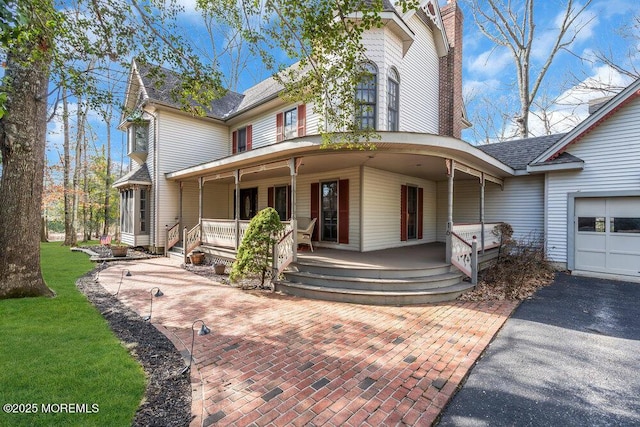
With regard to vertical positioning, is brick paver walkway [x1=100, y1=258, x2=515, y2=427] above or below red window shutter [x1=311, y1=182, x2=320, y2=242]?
below

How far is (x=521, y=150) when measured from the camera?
1162 centimetres

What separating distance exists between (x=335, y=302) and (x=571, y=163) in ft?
28.9

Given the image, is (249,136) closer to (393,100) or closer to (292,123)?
(292,123)

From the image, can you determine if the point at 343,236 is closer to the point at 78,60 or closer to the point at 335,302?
the point at 335,302

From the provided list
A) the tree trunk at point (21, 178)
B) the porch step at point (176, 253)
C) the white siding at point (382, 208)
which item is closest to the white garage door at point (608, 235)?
the white siding at point (382, 208)

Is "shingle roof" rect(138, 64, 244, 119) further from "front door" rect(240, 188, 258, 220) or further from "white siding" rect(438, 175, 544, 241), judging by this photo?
"white siding" rect(438, 175, 544, 241)

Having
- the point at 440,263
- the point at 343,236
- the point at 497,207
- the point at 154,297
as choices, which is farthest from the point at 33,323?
the point at 497,207

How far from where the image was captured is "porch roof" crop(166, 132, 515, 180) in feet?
21.2

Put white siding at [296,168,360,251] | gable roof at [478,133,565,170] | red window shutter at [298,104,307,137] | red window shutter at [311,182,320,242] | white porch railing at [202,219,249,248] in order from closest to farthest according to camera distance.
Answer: white siding at [296,168,360,251]
white porch railing at [202,219,249,248]
red window shutter at [311,182,320,242]
red window shutter at [298,104,307,137]
gable roof at [478,133,565,170]

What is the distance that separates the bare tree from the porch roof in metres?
12.5

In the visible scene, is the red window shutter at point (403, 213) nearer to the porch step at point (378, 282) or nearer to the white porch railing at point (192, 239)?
the porch step at point (378, 282)

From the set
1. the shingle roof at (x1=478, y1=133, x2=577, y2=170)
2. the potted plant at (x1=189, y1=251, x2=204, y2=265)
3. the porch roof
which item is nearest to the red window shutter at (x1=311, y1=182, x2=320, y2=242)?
the porch roof

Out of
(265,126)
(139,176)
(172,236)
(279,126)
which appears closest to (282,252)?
(279,126)

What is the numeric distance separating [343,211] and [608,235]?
313 inches
